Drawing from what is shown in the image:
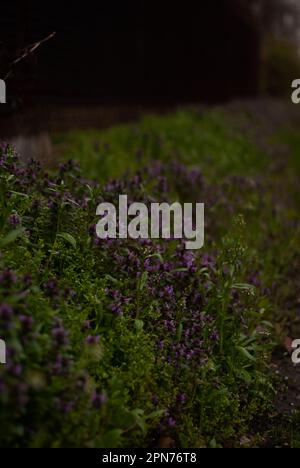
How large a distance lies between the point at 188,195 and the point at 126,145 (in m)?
2.23

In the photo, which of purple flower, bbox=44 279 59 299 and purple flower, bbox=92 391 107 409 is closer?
purple flower, bbox=92 391 107 409

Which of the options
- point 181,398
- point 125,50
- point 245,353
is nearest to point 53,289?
point 181,398

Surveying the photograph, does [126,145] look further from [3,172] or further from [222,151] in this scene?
[3,172]

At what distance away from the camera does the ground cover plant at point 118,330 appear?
9.31 ft

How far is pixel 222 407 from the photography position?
3.61 metres

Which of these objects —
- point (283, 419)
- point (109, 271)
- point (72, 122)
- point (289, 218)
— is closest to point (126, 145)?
point (72, 122)

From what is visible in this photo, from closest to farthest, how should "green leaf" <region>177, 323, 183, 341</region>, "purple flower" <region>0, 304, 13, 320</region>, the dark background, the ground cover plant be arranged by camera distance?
"purple flower" <region>0, 304, 13, 320</region>
the ground cover plant
"green leaf" <region>177, 323, 183, 341</region>
the dark background

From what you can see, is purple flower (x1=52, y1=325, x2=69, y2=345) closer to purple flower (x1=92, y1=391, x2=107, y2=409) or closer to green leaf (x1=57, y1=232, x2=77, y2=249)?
purple flower (x1=92, y1=391, x2=107, y2=409)

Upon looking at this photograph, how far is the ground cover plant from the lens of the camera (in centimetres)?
284

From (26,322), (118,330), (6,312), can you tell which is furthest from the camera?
(118,330)

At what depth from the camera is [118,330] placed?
3.55 meters

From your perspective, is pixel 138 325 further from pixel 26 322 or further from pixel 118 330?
pixel 26 322

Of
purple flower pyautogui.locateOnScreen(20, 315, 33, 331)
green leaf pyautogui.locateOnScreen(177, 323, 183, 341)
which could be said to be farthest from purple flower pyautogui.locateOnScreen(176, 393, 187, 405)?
purple flower pyautogui.locateOnScreen(20, 315, 33, 331)

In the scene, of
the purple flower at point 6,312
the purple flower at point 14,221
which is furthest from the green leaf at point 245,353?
the purple flower at point 6,312
